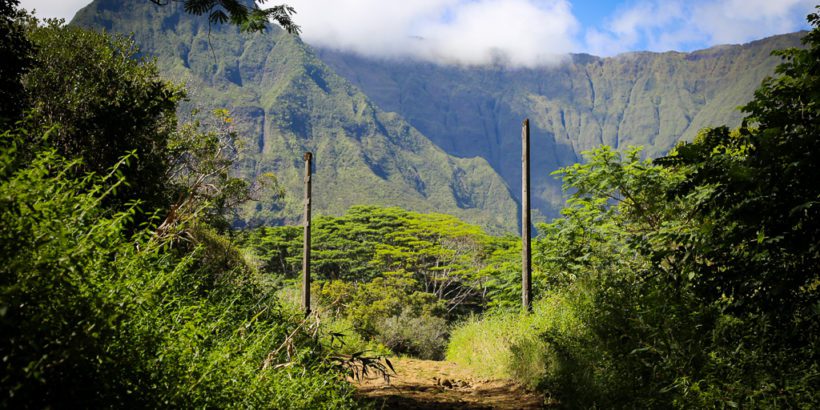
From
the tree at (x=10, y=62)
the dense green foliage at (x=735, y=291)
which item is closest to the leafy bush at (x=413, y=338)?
the dense green foliage at (x=735, y=291)

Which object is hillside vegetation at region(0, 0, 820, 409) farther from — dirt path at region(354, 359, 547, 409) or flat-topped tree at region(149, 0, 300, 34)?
flat-topped tree at region(149, 0, 300, 34)

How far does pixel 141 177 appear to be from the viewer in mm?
8969

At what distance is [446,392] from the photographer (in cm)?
880

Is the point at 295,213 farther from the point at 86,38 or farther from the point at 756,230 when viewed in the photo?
the point at 756,230

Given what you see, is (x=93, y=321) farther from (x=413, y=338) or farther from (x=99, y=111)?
(x=413, y=338)

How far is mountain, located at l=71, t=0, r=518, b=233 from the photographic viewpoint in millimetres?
120750

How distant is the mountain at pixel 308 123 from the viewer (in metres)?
121

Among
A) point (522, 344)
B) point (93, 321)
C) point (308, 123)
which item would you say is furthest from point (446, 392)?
point (308, 123)

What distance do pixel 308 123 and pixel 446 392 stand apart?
147 metres

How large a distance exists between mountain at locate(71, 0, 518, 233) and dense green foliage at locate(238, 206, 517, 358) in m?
63.9

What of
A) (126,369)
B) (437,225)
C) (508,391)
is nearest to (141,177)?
(508,391)

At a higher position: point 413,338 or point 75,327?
point 75,327

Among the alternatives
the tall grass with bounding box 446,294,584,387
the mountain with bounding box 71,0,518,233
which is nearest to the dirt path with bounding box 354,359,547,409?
the tall grass with bounding box 446,294,584,387

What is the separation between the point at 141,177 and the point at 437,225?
2457cm
